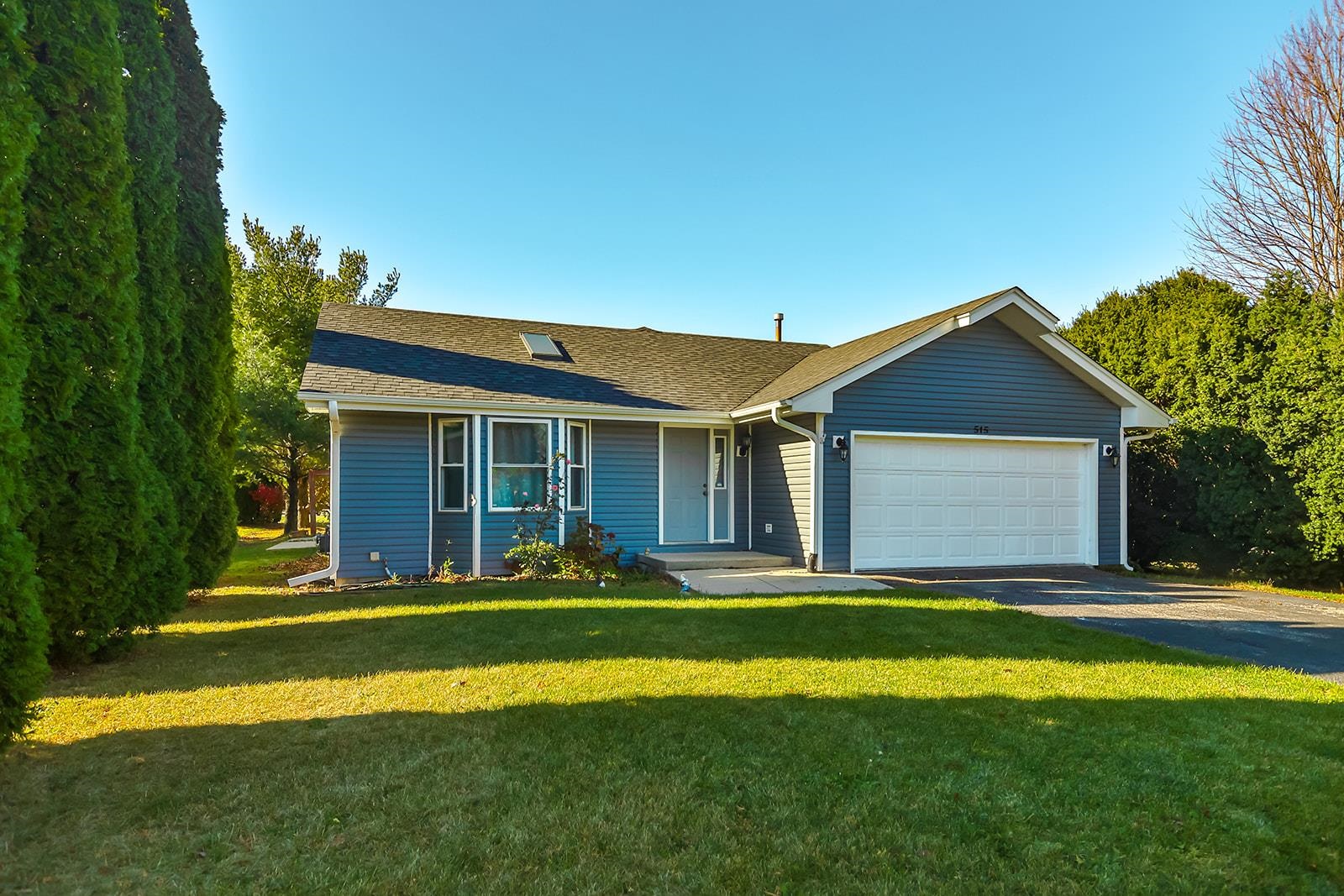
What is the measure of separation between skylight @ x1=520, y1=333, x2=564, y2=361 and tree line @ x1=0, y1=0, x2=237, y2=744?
6000 millimetres

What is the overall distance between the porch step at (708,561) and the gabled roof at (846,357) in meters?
2.48

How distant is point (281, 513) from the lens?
2462 centimetres

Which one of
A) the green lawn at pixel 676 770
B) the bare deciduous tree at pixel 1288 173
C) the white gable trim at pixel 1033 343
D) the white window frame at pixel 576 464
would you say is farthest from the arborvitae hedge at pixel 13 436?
the bare deciduous tree at pixel 1288 173

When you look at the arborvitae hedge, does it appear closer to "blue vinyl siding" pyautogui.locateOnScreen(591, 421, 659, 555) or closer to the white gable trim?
"blue vinyl siding" pyautogui.locateOnScreen(591, 421, 659, 555)

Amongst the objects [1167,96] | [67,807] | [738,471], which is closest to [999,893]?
[67,807]

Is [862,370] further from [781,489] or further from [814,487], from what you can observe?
[781,489]

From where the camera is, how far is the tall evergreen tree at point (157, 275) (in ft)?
19.5

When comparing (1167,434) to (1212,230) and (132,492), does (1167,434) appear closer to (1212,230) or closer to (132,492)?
(1212,230)

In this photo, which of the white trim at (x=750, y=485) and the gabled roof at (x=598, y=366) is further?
the white trim at (x=750, y=485)

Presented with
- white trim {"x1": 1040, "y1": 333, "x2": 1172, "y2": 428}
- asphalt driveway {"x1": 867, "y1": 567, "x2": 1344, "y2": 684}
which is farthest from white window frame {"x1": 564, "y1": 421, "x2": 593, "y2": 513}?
white trim {"x1": 1040, "y1": 333, "x2": 1172, "y2": 428}

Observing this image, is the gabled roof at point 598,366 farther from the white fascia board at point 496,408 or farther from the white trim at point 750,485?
the white trim at point 750,485

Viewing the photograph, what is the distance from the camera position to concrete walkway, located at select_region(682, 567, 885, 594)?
8.71 metres

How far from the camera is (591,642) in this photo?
596 centimetres

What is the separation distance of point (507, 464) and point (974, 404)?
24.8 ft
